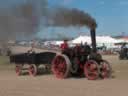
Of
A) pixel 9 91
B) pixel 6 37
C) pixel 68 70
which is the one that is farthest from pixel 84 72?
pixel 6 37

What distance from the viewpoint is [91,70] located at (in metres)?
13.7

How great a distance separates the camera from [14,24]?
19609 millimetres

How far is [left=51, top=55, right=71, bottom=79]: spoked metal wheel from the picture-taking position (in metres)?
14.2

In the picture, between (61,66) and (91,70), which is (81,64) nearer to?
(91,70)

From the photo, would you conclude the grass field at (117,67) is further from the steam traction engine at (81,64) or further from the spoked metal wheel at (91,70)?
the spoked metal wheel at (91,70)

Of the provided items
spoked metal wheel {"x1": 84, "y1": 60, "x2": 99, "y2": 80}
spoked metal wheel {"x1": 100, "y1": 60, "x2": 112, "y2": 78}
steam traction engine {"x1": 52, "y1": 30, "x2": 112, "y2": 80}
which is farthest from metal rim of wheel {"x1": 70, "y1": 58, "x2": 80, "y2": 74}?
spoked metal wheel {"x1": 100, "y1": 60, "x2": 112, "y2": 78}

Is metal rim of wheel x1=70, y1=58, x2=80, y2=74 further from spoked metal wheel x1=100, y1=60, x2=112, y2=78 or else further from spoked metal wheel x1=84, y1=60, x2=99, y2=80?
spoked metal wheel x1=100, y1=60, x2=112, y2=78

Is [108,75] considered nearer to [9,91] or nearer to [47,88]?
[47,88]

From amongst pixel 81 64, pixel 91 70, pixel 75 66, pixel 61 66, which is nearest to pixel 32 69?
pixel 61 66

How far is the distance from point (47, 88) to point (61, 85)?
881 mm

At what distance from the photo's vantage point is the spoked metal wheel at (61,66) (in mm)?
14185

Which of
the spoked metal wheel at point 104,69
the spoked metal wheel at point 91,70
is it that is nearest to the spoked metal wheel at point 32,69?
the spoked metal wheel at point 91,70

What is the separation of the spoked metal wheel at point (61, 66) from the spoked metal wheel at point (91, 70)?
767mm

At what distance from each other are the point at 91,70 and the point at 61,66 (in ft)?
4.83
